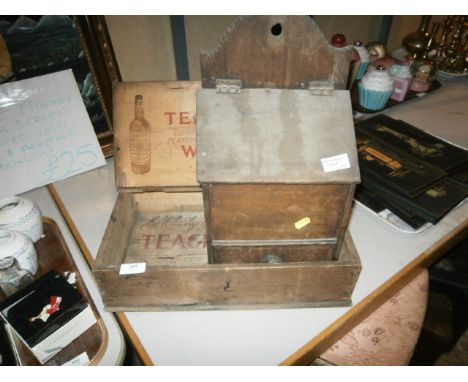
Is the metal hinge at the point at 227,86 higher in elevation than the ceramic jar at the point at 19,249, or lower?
higher

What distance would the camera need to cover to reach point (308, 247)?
84 cm

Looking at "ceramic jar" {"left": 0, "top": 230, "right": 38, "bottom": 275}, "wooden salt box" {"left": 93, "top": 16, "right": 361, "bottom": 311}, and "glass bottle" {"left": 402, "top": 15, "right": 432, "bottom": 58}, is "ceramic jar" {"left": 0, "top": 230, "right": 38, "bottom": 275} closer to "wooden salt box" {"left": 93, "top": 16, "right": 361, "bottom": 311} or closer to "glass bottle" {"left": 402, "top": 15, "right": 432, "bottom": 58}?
"wooden salt box" {"left": 93, "top": 16, "right": 361, "bottom": 311}

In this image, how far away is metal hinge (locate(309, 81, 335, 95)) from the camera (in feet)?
2.49

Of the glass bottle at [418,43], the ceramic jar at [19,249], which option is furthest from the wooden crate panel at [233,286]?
the glass bottle at [418,43]

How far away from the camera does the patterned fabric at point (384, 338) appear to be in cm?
96

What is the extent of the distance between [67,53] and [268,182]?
0.84 m

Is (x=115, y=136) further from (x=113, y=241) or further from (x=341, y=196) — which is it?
(x=341, y=196)

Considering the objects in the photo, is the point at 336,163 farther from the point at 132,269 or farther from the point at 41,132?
the point at 41,132

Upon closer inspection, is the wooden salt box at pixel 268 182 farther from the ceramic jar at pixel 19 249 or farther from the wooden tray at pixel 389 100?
the wooden tray at pixel 389 100

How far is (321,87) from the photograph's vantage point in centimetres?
76

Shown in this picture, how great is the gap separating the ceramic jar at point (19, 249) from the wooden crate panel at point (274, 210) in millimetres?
490

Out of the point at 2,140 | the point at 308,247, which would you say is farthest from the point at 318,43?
the point at 2,140

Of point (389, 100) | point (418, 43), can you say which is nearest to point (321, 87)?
point (389, 100)
